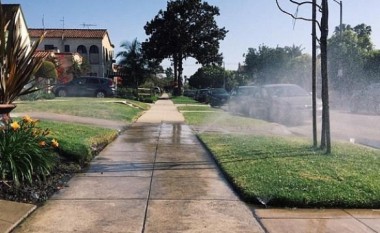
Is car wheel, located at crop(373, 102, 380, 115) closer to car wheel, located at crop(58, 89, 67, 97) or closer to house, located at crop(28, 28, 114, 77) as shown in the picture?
car wheel, located at crop(58, 89, 67, 97)

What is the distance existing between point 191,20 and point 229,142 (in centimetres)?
5249

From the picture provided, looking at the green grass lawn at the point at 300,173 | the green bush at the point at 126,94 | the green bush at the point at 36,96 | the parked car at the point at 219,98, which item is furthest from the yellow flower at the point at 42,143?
the green bush at the point at 126,94

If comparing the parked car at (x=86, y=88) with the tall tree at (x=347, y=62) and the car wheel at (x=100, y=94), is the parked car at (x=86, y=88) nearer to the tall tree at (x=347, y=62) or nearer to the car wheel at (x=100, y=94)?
the car wheel at (x=100, y=94)

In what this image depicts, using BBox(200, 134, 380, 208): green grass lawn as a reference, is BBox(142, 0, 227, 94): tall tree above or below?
above

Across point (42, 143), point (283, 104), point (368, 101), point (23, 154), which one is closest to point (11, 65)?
point (42, 143)

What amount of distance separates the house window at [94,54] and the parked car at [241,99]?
3796 cm

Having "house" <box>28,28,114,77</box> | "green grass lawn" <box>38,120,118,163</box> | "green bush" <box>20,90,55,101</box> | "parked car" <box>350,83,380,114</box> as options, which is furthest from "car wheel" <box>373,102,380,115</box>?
"house" <box>28,28,114,77</box>

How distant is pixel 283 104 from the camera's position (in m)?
18.5

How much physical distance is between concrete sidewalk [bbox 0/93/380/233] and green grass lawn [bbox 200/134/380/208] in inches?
8.0

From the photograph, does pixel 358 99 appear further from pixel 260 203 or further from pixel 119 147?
pixel 260 203

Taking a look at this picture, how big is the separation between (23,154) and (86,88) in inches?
1120

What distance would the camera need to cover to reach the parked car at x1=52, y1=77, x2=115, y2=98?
34.1 metres

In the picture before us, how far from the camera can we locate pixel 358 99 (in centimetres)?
2580

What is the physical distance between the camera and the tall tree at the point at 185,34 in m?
61.2
